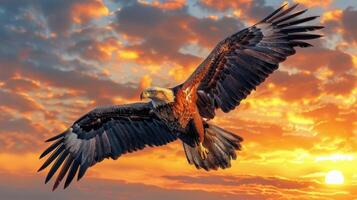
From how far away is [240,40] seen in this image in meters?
11.1

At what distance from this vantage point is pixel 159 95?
10078 millimetres

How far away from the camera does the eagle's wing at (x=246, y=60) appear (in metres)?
11.0

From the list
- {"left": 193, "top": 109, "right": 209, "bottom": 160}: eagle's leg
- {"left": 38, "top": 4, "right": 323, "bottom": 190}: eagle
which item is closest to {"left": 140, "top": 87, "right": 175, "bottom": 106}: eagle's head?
{"left": 38, "top": 4, "right": 323, "bottom": 190}: eagle

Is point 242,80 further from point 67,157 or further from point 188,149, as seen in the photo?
point 67,157


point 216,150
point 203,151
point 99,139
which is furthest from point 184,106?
point 99,139

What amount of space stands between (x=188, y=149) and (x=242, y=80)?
1695mm

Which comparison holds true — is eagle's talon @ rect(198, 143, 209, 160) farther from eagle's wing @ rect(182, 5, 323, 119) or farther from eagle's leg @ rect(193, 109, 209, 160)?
eagle's wing @ rect(182, 5, 323, 119)

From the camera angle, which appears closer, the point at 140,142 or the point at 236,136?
the point at 236,136

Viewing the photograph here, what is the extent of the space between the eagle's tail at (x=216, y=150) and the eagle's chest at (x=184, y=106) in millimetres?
1011

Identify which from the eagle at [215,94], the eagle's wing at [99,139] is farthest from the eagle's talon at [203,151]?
the eagle's wing at [99,139]

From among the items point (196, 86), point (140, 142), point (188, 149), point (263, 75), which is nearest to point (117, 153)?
point (140, 142)

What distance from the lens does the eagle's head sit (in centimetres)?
1009

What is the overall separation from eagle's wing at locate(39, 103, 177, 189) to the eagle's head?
6.97 ft

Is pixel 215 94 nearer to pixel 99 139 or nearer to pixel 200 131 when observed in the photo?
pixel 200 131
